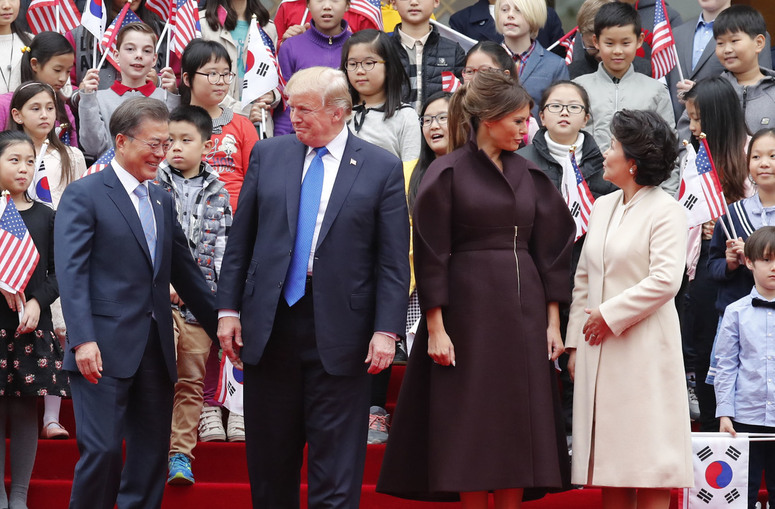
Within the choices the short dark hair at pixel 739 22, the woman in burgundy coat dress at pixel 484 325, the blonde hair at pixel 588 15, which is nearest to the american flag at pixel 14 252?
the woman in burgundy coat dress at pixel 484 325

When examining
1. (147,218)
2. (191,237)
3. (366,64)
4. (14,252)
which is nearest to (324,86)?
(147,218)

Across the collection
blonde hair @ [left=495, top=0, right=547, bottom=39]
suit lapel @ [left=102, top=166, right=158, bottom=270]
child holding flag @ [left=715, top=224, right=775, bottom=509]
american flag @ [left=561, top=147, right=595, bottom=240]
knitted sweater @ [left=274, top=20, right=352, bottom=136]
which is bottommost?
child holding flag @ [left=715, top=224, right=775, bottom=509]

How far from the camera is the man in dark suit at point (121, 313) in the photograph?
14.7 ft

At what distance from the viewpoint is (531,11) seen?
26.0 ft

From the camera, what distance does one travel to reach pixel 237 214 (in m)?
4.64

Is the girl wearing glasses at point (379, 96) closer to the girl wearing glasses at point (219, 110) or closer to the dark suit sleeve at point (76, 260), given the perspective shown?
the girl wearing glasses at point (219, 110)

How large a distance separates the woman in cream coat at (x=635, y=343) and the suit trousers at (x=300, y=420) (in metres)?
0.93

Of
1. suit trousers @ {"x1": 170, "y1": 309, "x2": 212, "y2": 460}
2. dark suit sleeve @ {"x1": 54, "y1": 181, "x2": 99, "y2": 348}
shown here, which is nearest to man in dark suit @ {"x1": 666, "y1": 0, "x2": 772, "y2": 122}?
suit trousers @ {"x1": 170, "y1": 309, "x2": 212, "y2": 460}

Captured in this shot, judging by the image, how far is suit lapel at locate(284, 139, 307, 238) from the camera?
453 centimetres

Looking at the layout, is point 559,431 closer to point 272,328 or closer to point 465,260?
point 465,260

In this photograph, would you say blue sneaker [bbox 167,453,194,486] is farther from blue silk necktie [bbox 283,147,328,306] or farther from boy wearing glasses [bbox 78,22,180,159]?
boy wearing glasses [bbox 78,22,180,159]

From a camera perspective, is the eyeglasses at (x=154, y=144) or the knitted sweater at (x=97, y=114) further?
the knitted sweater at (x=97, y=114)

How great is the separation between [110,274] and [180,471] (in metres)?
1.37

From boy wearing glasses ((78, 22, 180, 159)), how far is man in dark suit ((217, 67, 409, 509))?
2962 millimetres
